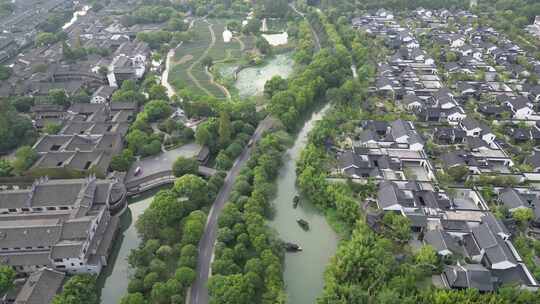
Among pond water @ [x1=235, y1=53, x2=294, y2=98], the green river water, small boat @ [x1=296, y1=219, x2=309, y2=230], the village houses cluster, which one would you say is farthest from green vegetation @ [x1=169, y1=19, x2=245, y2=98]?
small boat @ [x1=296, y1=219, x2=309, y2=230]

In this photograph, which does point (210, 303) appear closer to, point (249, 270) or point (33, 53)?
point (249, 270)

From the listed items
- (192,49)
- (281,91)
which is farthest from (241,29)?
(281,91)

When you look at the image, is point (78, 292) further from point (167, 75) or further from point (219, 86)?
point (167, 75)

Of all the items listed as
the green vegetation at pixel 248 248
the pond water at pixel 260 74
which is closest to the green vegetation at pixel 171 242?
the green vegetation at pixel 248 248

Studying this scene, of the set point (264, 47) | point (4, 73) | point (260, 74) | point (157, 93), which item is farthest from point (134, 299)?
point (264, 47)

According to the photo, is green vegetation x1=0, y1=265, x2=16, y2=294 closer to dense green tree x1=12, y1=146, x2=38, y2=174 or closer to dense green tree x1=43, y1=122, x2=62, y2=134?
dense green tree x1=12, y1=146, x2=38, y2=174

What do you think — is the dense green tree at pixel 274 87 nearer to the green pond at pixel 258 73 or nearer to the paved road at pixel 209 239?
the green pond at pixel 258 73
